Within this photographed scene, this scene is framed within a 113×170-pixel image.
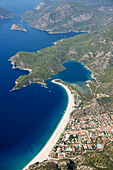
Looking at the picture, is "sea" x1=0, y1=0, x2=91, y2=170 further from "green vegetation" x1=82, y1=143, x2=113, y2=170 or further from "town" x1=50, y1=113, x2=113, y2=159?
"green vegetation" x1=82, y1=143, x2=113, y2=170

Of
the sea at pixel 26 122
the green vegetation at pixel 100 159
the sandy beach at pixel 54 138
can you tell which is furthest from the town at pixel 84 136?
the sea at pixel 26 122

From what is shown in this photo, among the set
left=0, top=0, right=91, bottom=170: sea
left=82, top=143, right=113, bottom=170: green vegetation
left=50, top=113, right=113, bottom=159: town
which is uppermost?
left=0, top=0, right=91, bottom=170: sea

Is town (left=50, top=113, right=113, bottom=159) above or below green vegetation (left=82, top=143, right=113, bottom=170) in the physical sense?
above

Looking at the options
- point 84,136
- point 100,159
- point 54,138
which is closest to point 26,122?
point 54,138

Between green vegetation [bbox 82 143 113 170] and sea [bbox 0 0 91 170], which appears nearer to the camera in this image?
green vegetation [bbox 82 143 113 170]

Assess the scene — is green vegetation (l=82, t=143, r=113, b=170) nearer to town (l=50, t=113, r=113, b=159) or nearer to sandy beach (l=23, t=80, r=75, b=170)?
town (l=50, t=113, r=113, b=159)

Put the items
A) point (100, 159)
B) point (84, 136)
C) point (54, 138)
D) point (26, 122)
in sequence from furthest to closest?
point (26, 122), point (54, 138), point (84, 136), point (100, 159)

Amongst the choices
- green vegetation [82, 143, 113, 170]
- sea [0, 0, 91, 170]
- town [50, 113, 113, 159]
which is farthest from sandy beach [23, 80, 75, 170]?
green vegetation [82, 143, 113, 170]

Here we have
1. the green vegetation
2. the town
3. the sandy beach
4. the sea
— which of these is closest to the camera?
the green vegetation

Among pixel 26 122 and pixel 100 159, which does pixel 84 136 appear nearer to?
pixel 100 159

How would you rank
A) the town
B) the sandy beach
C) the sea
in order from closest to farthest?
the sandy beach < the town < the sea

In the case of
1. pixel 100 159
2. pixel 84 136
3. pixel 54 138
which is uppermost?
pixel 54 138
